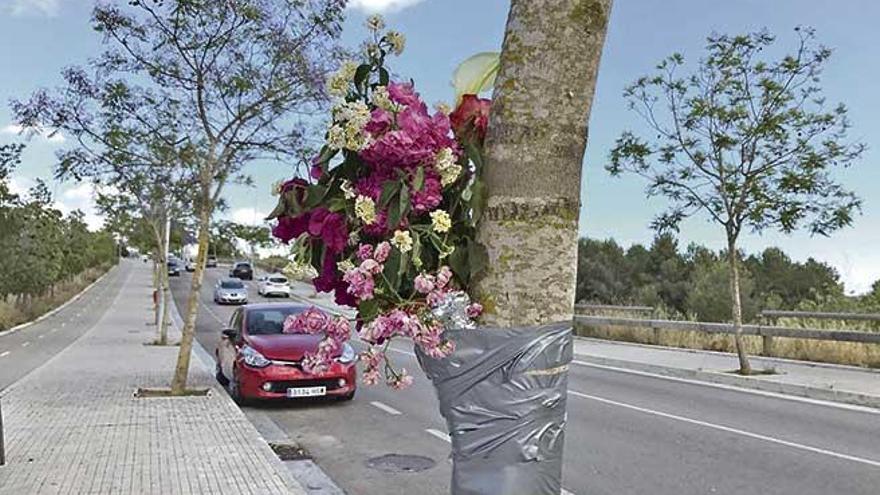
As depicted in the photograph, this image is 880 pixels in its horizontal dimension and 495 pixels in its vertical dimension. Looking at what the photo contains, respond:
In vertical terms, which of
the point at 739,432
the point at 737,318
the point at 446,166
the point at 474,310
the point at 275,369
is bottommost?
the point at 739,432

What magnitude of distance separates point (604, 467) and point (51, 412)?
22.9 feet

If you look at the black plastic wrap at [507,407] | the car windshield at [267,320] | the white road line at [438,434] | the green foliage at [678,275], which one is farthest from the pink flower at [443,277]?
the green foliage at [678,275]

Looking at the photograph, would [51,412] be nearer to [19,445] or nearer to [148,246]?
[19,445]

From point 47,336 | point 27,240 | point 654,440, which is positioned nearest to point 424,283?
point 654,440

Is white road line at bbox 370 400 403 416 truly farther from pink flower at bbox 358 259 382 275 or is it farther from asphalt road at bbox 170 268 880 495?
pink flower at bbox 358 259 382 275

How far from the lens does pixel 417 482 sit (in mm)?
7395

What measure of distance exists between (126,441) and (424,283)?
7.32 m

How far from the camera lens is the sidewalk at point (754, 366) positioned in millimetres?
12008

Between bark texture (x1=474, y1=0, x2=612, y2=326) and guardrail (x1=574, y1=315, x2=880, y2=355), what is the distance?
45.8 ft

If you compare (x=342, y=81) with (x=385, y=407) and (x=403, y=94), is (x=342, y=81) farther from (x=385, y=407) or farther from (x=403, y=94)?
(x=385, y=407)

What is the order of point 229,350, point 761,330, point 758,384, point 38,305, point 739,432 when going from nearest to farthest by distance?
point 739,432 < point 229,350 < point 758,384 < point 761,330 < point 38,305

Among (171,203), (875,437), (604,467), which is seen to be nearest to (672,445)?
(604,467)

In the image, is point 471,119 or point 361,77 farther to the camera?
point 361,77

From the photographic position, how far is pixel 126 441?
8.31 meters
